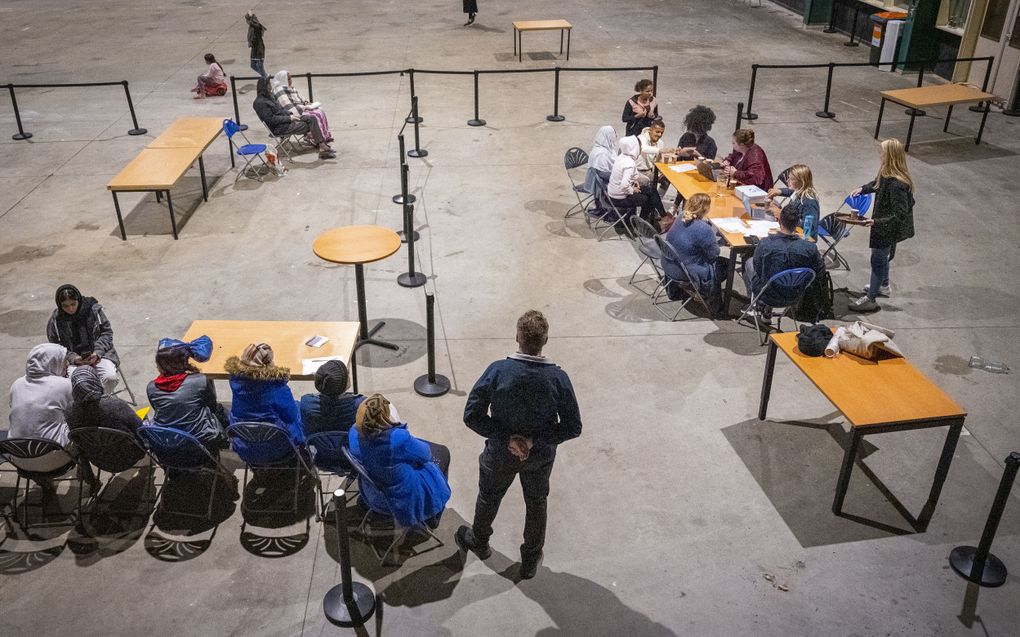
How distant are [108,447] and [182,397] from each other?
56 cm

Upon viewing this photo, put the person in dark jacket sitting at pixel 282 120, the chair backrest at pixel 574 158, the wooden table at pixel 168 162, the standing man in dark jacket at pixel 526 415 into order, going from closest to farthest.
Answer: the standing man in dark jacket at pixel 526 415 → the wooden table at pixel 168 162 → the chair backrest at pixel 574 158 → the person in dark jacket sitting at pixel 282 120

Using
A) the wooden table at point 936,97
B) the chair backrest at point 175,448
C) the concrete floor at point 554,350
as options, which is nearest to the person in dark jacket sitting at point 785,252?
the concrete floor at point 554,350

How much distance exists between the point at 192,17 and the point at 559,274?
58.1 feet

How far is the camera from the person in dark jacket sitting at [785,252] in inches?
269

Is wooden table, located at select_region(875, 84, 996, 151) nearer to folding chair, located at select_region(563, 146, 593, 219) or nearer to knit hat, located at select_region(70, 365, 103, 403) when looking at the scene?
folding chair, located at select_region(563, 146, 593, 219)

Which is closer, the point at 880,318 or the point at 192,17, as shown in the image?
the point at 880,318

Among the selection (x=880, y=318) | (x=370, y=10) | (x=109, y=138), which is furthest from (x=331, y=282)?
(x=370, y=10)

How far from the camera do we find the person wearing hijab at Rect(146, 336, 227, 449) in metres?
5.23

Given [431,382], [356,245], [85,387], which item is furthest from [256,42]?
[85,387]

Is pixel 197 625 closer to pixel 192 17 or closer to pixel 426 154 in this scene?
pixel 426 154

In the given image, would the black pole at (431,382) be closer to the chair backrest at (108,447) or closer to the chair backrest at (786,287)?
the chair backrest at (108,447)

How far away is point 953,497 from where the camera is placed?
5.63m

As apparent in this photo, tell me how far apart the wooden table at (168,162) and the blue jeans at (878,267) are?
7.42m

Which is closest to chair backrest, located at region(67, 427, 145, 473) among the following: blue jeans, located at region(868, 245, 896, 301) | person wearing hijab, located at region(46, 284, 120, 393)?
person wearing hijab, located at region(46, 284, 120, 393)
